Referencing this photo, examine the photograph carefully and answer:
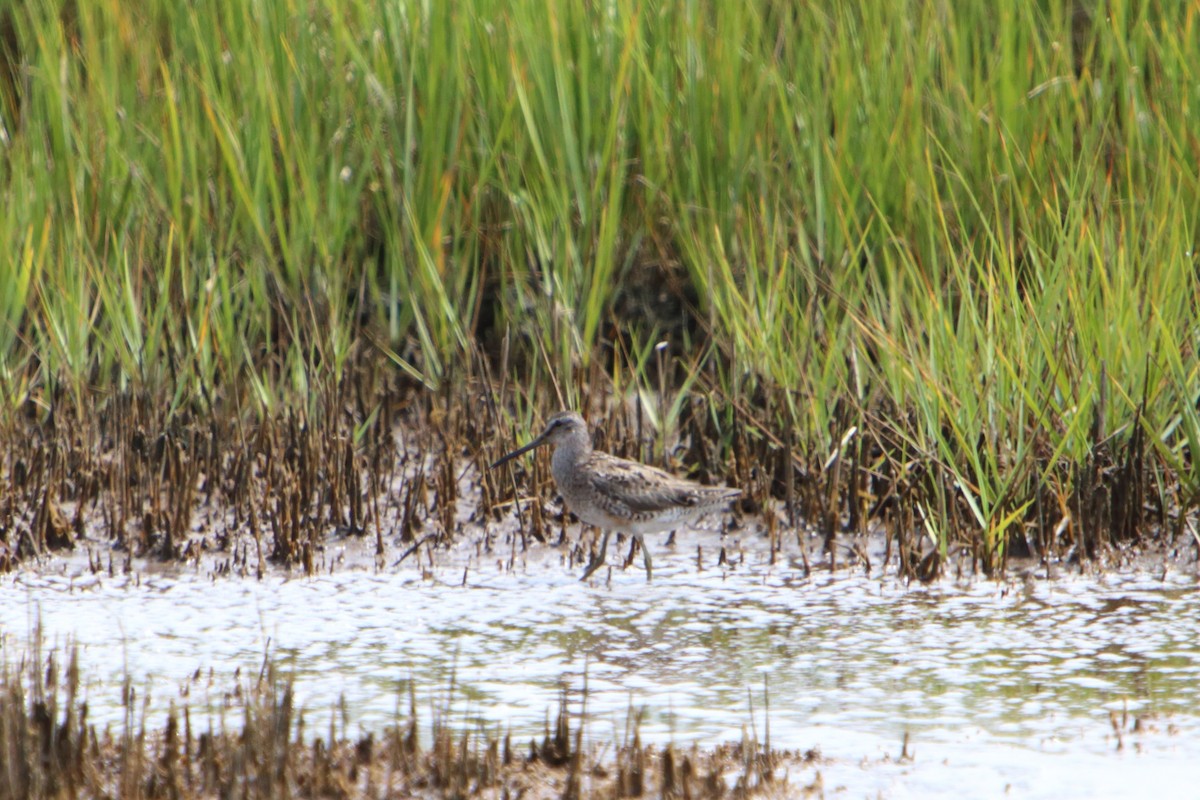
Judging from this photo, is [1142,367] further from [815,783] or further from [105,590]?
[105,590]

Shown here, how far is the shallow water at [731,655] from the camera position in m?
4.07

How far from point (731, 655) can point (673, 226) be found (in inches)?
110

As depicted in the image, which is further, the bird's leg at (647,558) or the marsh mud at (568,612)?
the bird's leg at (647,558)

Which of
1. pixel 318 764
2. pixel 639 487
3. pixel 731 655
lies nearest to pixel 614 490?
pixel 639 487

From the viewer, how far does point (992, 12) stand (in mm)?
7980

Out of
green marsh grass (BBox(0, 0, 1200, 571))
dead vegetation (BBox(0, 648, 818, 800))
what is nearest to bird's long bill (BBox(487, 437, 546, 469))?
green marsh grass (BBox(0, 0, 1200, 571))

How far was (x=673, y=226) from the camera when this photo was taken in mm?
7238

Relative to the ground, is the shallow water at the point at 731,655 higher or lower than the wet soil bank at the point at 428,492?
lower

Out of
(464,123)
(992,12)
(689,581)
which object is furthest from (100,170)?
(992,12)

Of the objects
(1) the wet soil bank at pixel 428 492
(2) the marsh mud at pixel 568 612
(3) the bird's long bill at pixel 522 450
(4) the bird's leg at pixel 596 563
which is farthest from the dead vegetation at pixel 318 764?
(3) the bird's long bill at pixel 522 450

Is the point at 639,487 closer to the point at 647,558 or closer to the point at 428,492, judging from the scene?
the point at 647,558

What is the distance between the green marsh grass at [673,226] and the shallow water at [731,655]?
24.6 inches

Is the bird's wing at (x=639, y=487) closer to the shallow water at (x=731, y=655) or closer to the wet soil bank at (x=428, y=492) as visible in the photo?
the shallow water at (x=731, y=655)

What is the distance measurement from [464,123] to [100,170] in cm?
155
